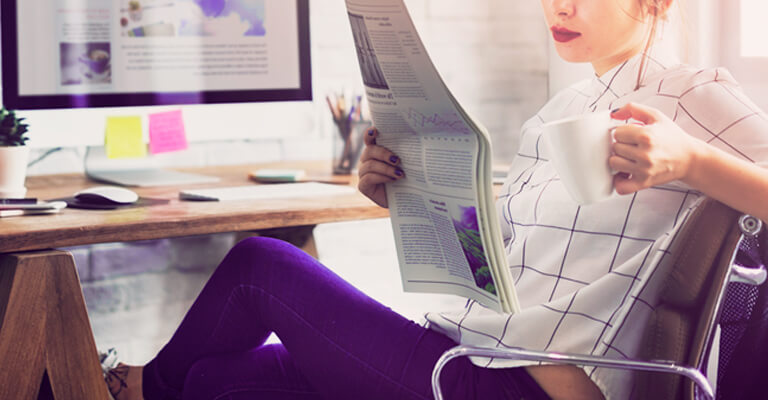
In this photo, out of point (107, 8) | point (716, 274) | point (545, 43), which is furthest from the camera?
point (545, 43)

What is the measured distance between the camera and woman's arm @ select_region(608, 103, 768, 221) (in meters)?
0.75

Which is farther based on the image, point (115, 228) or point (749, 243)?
point (115, 228)

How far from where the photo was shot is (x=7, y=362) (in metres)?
1.06

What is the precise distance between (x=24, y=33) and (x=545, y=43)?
1.42 metres

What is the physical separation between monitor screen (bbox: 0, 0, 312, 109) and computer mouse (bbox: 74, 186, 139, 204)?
0.28m

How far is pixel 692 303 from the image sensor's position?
810 mm

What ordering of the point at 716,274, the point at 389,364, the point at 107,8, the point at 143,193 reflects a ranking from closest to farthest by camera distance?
the point at 716,274
the point at 389,364
the point at 143,193
the point at 107,8

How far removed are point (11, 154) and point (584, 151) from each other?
98 cm

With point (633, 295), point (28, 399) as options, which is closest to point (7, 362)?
point (28, 399)

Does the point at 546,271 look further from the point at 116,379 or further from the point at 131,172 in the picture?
the point at 131,172

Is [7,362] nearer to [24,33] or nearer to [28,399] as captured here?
[28,399]

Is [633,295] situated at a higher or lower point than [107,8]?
lower

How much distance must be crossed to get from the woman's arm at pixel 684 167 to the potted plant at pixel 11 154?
99 cm

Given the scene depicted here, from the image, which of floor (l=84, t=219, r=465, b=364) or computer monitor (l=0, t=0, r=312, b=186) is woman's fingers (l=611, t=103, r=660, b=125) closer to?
computer monitor (l=0, t=0, r=312, b=186)
